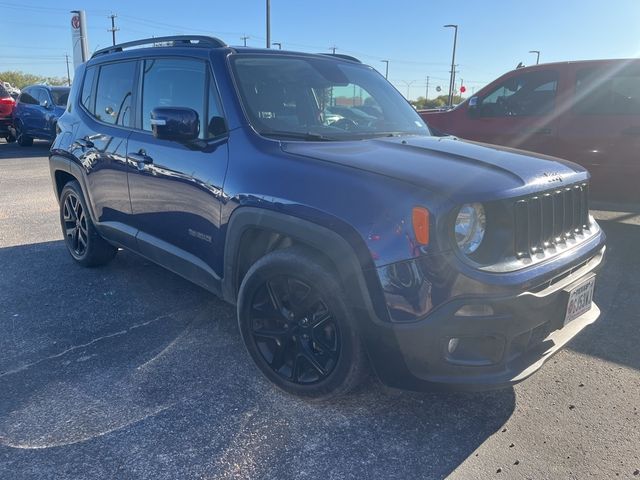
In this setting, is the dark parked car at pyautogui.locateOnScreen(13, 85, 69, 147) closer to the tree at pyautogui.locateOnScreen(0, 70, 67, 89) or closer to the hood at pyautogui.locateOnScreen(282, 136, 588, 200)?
the hood at pyautogui.locateOnScreen(282, 136, 588, 200)

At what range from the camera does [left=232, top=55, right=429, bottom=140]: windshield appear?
10.3 ft

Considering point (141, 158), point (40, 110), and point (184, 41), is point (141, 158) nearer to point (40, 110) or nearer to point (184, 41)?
point (184, 41)

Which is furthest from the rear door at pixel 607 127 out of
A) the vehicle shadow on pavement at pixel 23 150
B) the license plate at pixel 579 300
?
the vehicle shadow on pavement at pixel 23 150

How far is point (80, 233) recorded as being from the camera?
4.84 metres

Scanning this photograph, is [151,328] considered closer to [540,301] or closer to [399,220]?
[399,220]

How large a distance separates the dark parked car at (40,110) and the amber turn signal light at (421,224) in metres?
13.2

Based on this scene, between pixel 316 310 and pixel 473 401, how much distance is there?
0.99 meters

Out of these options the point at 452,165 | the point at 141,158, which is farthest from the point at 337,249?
the point at 141,158

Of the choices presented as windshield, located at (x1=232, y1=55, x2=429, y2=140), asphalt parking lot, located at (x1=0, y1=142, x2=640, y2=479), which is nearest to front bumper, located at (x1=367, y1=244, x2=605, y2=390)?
asphalt parking lot, located at (x1=0, y1=142, x2=640, y2=479)

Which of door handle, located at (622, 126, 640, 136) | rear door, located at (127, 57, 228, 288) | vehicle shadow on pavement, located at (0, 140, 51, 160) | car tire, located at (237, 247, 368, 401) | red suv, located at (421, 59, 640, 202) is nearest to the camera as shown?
car tire, located at (237, 247, 368, 401)

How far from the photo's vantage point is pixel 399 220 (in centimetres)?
226

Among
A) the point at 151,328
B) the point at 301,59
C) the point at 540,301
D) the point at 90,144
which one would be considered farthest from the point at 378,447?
the point at 90,144

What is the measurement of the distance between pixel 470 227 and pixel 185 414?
5.47 ft

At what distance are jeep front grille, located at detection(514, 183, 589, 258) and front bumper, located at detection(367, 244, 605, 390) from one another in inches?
7.4
